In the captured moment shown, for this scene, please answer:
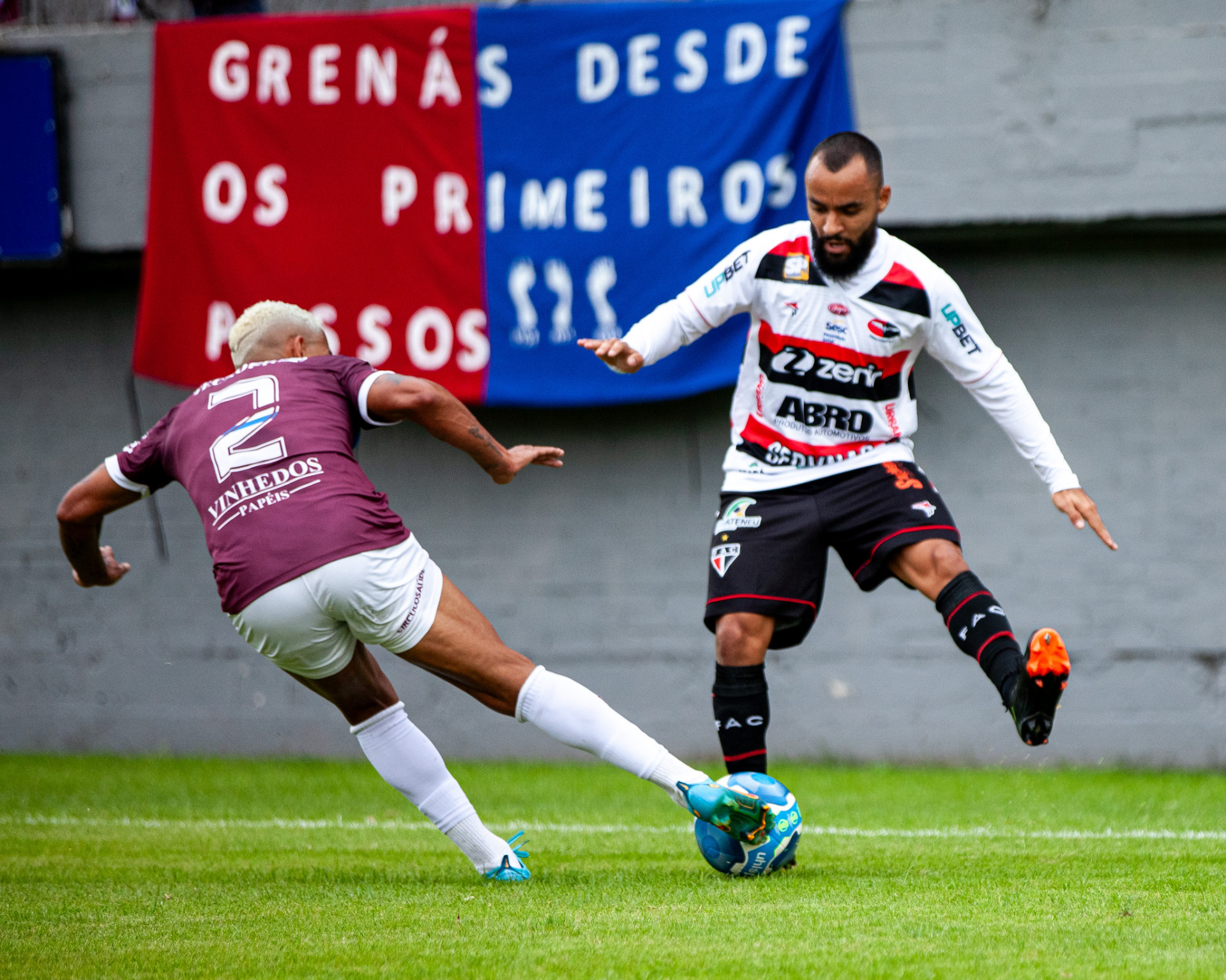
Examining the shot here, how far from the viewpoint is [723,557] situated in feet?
14.6

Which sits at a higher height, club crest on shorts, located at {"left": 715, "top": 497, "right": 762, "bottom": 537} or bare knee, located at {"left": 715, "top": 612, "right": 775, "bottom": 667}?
club crest on shorts, located at {"left": 715, "top": 497, "right": 762, "bottom": 537}

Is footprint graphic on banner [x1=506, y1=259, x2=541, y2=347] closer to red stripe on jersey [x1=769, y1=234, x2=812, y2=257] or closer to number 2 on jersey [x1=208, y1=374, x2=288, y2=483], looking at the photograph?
red stripe on jersey [x1=769, y1=234, x2=812, y2=257]

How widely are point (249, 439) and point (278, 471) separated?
0.13 meters

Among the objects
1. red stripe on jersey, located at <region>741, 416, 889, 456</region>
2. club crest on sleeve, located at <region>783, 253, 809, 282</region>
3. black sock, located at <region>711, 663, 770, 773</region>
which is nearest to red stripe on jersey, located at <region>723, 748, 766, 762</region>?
black sock, located at <region>711, 663, 770, 773</region>

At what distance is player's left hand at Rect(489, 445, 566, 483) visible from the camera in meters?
4.00

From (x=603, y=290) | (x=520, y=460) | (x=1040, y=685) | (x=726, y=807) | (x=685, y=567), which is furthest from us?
(x=685, y=567)

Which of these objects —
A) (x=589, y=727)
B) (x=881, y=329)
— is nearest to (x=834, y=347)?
(x=881, y=329)

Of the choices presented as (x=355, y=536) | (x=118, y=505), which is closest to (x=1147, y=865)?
(x=355, y=536)

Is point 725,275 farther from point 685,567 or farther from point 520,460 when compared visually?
point 685,567

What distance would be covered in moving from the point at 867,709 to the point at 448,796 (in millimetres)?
4664

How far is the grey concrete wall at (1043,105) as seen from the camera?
7586 millimetres

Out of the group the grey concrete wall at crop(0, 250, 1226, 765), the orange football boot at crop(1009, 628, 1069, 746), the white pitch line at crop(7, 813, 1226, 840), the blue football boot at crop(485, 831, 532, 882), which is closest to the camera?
the orange football boot at crop(1009, 628, 1069, 746)

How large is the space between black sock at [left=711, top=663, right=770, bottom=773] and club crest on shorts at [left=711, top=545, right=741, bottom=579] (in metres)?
0.30

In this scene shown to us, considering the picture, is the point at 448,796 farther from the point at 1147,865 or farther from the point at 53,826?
the point at 53,826
